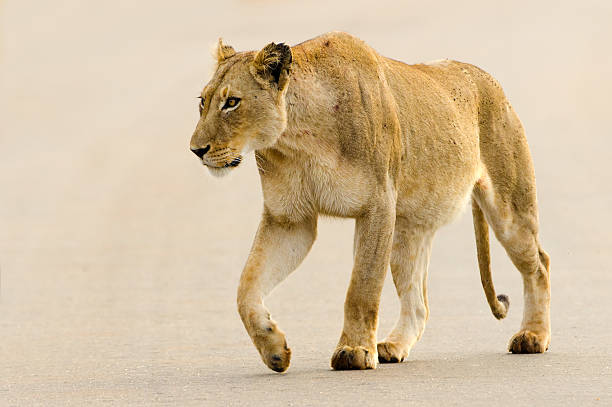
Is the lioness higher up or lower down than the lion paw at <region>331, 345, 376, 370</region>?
higher up

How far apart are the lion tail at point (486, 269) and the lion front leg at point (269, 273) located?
185cm

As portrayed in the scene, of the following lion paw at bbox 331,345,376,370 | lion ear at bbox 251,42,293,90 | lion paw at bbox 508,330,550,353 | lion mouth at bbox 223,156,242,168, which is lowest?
lion paw at bbox 331,345,376,370

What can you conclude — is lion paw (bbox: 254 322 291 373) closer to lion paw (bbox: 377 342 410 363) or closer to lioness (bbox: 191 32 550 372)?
lioness (bbox: 191 32 550 372)

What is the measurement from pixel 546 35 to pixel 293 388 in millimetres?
30878

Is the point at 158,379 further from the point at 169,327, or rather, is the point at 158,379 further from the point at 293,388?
the point at 169,327

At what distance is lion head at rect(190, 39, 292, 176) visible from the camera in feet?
22.4

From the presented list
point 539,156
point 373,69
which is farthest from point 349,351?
point 539,156

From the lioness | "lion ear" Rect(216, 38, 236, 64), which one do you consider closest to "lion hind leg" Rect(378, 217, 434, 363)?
the lioness

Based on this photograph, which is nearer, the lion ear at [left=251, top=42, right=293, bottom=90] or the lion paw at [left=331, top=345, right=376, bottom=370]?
the lion paw at [left=331, top=345, right=376, bottom=370]

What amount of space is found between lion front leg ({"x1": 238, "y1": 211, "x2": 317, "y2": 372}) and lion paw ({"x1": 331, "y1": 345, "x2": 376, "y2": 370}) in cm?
27

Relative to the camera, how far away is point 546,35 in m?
35.9

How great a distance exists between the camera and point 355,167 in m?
7.08


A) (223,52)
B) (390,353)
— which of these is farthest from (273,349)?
(223,52)

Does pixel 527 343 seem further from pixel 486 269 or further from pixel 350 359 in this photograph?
pixel 350 359
